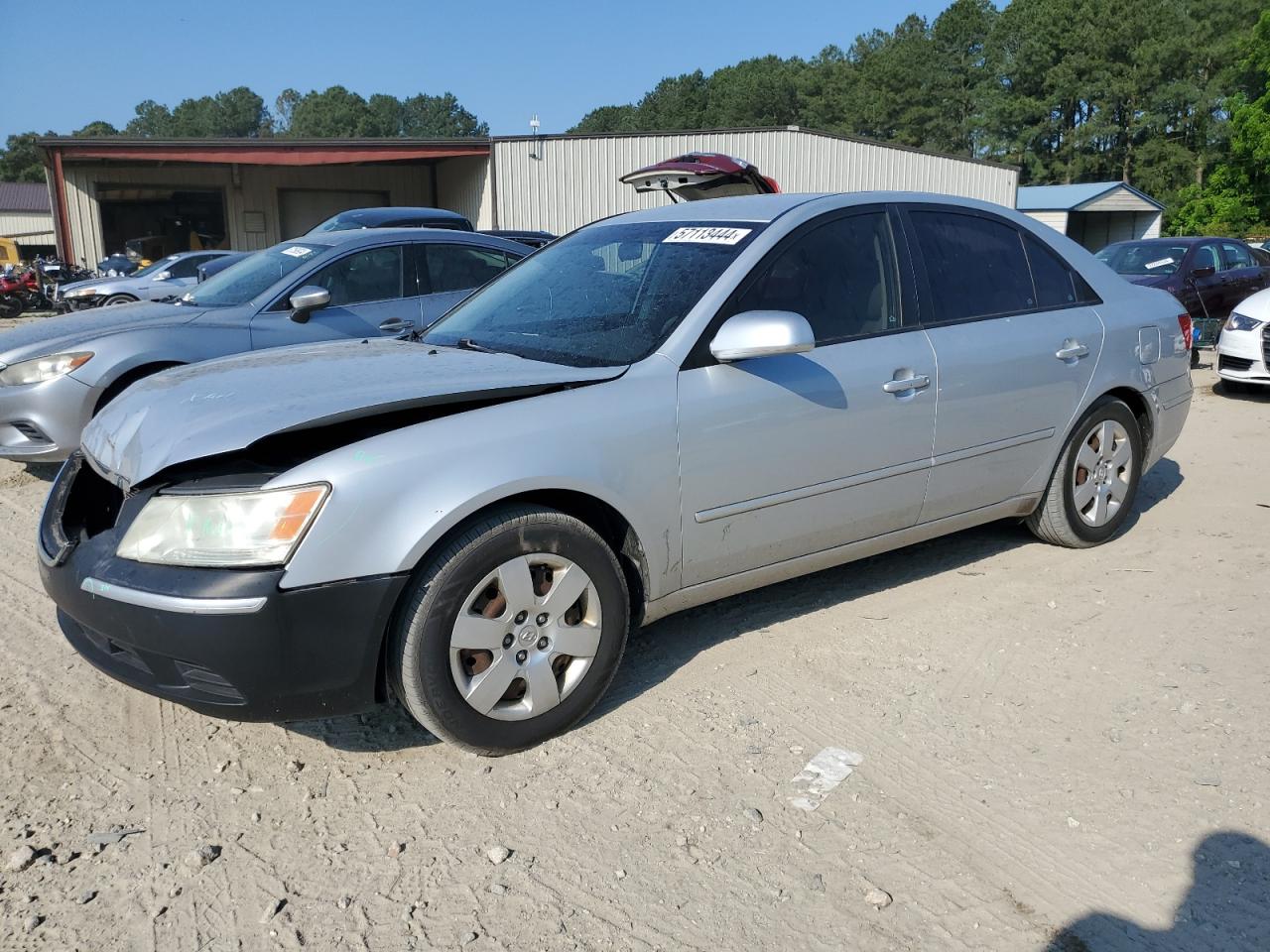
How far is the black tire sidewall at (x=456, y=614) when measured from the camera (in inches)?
108

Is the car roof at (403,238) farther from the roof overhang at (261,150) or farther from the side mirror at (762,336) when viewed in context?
the roof overhang at (261,150)

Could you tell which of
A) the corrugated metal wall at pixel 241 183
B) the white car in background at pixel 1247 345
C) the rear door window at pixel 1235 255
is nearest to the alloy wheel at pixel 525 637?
the white car in background at pixel 1247 345

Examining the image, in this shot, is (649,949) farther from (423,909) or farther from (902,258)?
(902,258)

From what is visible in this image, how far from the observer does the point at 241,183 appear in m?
26.1

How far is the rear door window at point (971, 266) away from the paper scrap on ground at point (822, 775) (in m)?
1.88

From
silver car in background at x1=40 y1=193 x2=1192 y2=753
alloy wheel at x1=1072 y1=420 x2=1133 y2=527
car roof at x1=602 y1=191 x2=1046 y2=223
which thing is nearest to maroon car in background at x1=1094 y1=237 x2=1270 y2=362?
alloy wheel at x1=1072 y1=420 x2=1133 y2=527

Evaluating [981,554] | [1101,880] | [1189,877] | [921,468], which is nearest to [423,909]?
[1101,880]

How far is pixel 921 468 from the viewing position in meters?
3.95

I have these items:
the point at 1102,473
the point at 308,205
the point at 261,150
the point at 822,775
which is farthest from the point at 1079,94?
the point at 822,775

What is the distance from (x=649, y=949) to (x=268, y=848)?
106cm

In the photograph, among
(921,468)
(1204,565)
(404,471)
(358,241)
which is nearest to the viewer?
(404,471)

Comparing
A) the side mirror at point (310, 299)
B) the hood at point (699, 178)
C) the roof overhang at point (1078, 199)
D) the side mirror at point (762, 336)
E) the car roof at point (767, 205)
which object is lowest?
the side mirror at point (310, 299)

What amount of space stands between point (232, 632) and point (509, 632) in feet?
2.49

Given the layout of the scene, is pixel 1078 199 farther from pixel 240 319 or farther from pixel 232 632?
pixel 232 632
